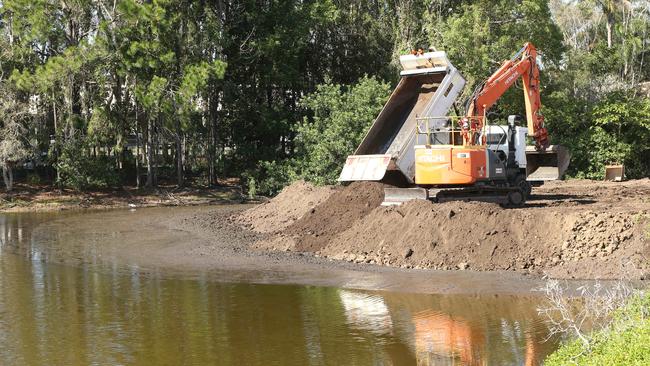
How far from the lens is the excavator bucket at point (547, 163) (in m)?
23.1

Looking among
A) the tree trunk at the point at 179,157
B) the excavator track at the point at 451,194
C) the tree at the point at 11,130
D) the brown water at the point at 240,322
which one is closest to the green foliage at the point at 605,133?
the excavator track at the point at 451,194

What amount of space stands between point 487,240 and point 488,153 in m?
4.42

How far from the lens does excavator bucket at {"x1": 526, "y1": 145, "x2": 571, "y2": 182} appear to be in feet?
75.7

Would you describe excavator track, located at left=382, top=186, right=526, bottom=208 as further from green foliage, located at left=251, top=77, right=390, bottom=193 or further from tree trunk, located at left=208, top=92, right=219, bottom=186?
tree trunk, located at left=208, top=92, right=219, bottom=186

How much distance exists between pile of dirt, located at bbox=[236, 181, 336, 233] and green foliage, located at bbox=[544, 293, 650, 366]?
1415 centimetres

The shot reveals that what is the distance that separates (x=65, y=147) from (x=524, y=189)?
69.7 ft

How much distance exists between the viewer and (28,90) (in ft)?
107

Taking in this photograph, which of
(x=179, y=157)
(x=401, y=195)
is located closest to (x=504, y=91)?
(x=401, y=195)

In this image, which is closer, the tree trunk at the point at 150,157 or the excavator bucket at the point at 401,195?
the excavator bucket at the point at 401,195

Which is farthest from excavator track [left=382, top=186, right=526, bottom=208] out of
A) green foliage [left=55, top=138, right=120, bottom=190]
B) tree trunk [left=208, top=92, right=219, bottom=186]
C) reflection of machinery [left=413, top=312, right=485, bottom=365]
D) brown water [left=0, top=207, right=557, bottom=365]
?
tree trunk [left=208, top=92, right=219, bottom=186]

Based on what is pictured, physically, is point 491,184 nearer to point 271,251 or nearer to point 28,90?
point 271,251

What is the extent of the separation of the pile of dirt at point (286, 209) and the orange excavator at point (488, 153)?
3.52 m

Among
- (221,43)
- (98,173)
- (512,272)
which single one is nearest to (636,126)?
(221,43)

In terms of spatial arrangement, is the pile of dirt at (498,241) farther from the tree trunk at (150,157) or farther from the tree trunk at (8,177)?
the tree trunk at (150,157)
